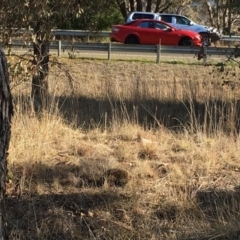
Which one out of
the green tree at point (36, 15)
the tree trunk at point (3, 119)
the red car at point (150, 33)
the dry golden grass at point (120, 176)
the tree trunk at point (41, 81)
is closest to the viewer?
the tree trunk at point (3, 119)

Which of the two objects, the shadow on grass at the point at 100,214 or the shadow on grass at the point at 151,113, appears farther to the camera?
the shadow on grass at the point at 151,113

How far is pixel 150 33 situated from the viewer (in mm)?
26562

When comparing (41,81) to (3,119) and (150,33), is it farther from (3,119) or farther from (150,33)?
(150,33)

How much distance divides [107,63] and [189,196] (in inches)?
543

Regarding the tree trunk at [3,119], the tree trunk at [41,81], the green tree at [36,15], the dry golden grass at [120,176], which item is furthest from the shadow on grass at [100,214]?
the tree trunk at [41,81]

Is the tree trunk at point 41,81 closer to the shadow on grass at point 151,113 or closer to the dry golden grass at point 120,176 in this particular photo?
the dry golden grass at point 120,176

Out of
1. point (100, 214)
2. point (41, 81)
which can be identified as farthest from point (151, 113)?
point (100, 214)

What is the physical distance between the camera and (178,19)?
2997 centimetres

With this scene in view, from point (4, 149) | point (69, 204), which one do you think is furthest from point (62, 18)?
point (4, 149)

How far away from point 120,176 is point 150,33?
21295 millimetres

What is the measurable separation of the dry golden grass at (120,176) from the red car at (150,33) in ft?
54.0

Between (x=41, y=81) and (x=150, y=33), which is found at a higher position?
(x=41, y=81)

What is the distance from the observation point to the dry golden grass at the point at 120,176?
475 centimetres

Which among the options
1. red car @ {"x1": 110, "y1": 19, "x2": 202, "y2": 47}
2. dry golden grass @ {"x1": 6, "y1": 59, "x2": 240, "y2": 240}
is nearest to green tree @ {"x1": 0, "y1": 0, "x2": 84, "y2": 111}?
dry golden grass @ {"x1": 6, "y1": 59, "x2": 240, "y2": 240}
